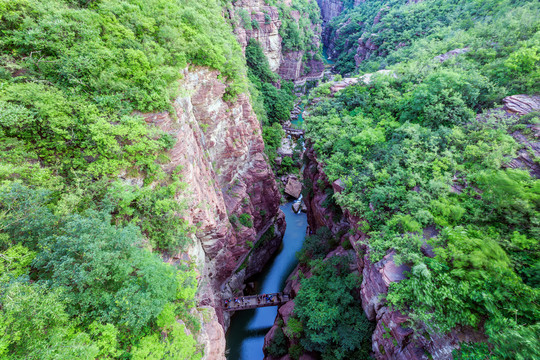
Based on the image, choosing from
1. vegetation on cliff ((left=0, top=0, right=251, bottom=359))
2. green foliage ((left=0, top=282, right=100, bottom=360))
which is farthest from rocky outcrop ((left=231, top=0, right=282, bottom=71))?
green foliage ((left=0, top=282, right=100, bottom=360))

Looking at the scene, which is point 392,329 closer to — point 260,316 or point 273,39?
point 260,316

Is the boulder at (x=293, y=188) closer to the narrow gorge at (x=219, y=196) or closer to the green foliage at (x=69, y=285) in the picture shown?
the narrow gorge at (x=219, y=196)

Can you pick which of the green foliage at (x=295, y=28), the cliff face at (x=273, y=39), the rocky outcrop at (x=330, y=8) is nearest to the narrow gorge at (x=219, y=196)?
the cliff face at (x=273, y=39)

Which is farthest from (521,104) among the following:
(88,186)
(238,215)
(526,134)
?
(88,186)

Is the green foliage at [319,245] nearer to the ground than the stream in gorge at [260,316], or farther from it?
farther from it

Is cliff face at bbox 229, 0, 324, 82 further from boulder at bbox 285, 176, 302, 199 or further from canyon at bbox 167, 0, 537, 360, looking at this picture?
boulder at bbox 285, 176, 302, 199

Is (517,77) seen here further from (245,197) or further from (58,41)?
(58,41)

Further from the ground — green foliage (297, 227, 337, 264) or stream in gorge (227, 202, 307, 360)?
green foliage (297, 227, 337, 264)
